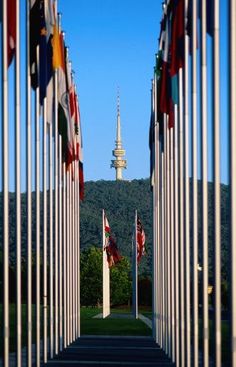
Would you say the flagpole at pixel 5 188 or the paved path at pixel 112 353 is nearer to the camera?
the flagpole at pixel 5 188

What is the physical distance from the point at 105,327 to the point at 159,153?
11.6 meters

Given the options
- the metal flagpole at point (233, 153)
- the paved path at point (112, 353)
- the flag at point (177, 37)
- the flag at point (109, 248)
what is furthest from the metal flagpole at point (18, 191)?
the flag at point (109, 248)

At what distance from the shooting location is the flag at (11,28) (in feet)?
66.2

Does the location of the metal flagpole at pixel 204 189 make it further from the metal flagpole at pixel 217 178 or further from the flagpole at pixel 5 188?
the flagpole at pixel 5 188

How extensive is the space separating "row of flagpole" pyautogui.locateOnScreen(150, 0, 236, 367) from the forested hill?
392ft

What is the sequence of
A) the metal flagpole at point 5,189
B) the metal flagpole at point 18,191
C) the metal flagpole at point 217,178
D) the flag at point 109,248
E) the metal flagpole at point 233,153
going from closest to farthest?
1. the metal flagpole at point 233,153
2. the metal flagpole at point 217,178
3. the metal flagpole at point 5,189
4. the metal flagpole at point 18,191
5. the flag at point 109,248

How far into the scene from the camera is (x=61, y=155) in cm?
3316

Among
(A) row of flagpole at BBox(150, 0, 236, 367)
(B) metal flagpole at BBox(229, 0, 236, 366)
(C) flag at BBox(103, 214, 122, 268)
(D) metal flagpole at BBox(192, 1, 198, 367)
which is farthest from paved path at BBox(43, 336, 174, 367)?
(C) flag at BBox(103, 214, 122, 268)

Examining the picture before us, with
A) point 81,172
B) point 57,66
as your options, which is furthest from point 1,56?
point 81,172

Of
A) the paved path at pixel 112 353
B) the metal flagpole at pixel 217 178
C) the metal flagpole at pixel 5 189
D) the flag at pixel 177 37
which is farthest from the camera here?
the paved path at pixel 112 353

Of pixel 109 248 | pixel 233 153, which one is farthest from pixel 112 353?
pixel 109 248

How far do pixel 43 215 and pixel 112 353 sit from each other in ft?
14.1

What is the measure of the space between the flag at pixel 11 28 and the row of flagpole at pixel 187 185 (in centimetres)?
344

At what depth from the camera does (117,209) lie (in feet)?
Result: 601
